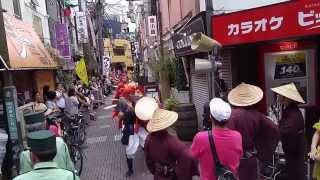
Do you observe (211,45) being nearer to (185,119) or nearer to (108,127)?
(185,119)

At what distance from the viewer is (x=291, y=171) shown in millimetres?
7207

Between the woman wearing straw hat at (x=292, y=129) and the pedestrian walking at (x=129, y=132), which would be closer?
the woman wearing straw hat at (x=292, y=129)

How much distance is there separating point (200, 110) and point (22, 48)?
18.6 feet

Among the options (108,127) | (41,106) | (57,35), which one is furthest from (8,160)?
(57,35)

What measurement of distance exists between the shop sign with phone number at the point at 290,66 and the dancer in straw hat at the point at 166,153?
5671mm

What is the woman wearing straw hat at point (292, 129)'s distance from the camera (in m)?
6.89

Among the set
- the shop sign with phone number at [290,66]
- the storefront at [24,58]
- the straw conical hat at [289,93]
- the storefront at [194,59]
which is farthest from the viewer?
the storefront at [194,59]

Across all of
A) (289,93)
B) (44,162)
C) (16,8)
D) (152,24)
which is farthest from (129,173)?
(152,24)

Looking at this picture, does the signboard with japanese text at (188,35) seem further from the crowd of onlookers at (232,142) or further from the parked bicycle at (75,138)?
the crowd of onlookers at (232,142)

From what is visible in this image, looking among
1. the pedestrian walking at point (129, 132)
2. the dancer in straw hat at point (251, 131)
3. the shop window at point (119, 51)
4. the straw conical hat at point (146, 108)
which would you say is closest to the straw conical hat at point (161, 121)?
the dancer in straw hat at point (251, 131)

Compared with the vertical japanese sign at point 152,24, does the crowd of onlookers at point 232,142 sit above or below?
below

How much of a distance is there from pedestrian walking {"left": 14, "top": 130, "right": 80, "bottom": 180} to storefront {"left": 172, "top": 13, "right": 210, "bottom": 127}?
8.57 meters

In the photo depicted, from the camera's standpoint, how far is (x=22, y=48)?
13.6 metres

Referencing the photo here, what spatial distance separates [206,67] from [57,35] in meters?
19.5
